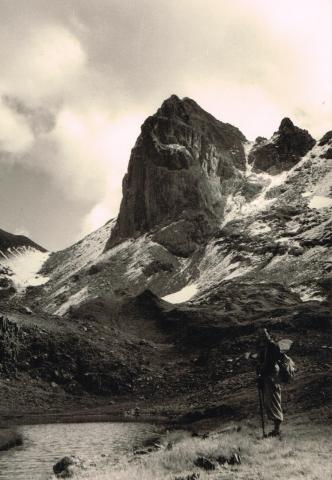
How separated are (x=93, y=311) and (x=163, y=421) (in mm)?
47018

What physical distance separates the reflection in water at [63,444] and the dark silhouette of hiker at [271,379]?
441cm

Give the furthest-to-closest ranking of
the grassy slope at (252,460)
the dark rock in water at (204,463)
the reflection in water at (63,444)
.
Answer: the reflection in water at (63,444) → the dark rock in water at (204,463) → the grassy slope at (252,460)

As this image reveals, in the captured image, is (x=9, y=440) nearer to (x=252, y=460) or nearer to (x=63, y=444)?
(x=63, y=444)

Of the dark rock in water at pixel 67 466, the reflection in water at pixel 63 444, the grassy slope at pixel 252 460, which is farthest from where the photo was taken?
the reflection in water at pixel 63 444

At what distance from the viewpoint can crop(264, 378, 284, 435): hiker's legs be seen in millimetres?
14281

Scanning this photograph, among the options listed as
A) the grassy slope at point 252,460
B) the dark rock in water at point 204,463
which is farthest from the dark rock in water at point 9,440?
the dark rock in water at point 204,463

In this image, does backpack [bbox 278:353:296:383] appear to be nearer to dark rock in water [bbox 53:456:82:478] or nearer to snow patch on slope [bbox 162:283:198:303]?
dark rock in water [bbox 53:456:82:478]

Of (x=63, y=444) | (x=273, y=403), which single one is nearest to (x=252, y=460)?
(x=273, y=403)

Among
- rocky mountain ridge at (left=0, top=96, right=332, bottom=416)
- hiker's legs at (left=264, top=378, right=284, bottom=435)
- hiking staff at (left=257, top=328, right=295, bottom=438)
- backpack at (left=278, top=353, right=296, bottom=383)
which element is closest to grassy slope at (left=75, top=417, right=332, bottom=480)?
hiker's legs at (left=264, top=378, right=284, bottom=435)

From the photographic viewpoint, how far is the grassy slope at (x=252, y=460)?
937 centimetres

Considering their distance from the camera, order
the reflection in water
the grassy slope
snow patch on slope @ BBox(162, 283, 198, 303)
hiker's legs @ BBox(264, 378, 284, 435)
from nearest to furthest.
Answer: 1. the grassy slope
2. the reflection in water
3. hiker's legs @ BBox(264, 378, 284, 435)
4. snow patch on slope @ BBox(162, 283, 198, 303)

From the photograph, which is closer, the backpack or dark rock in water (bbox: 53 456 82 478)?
dark rock in water (bbox: 53 456 82 478)

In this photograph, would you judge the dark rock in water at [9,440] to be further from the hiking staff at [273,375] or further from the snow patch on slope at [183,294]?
the snow patch on slope at [183,294]

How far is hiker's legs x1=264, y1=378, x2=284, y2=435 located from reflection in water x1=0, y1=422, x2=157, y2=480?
4.37m
